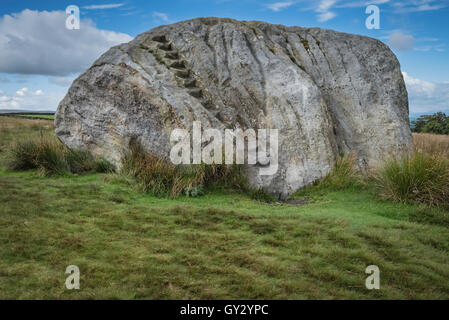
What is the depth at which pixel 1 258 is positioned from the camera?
16.2 ft

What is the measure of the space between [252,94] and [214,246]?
5.92 meters

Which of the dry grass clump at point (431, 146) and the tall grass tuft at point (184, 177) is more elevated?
the dry grass clump at point (431, 146)

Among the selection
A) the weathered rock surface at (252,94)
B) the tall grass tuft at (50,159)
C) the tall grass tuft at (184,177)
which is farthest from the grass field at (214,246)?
the weathered rock surface at (252,94)

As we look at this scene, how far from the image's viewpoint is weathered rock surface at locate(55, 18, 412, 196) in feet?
31.5

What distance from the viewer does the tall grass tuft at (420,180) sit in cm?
736

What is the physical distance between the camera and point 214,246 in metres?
5.56

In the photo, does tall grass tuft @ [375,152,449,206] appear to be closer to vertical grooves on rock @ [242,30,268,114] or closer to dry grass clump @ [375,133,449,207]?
dry grass clump @ [375,133,449,207]

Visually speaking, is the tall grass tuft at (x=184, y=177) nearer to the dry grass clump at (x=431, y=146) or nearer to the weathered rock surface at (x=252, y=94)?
the weathered rock surface at (x=252, y=94)

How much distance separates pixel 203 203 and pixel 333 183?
3.48m

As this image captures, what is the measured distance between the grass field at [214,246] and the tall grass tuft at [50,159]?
5.63ft

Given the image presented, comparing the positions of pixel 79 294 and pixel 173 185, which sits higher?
pixel 173 185

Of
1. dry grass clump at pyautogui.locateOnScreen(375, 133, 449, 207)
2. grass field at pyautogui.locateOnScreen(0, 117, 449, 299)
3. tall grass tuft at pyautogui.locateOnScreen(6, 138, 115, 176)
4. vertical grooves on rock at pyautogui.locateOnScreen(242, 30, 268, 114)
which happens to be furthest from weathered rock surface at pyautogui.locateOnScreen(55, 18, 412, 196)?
grass field at pyautogui.locateOnScreen(0, 117, 449, 299)
